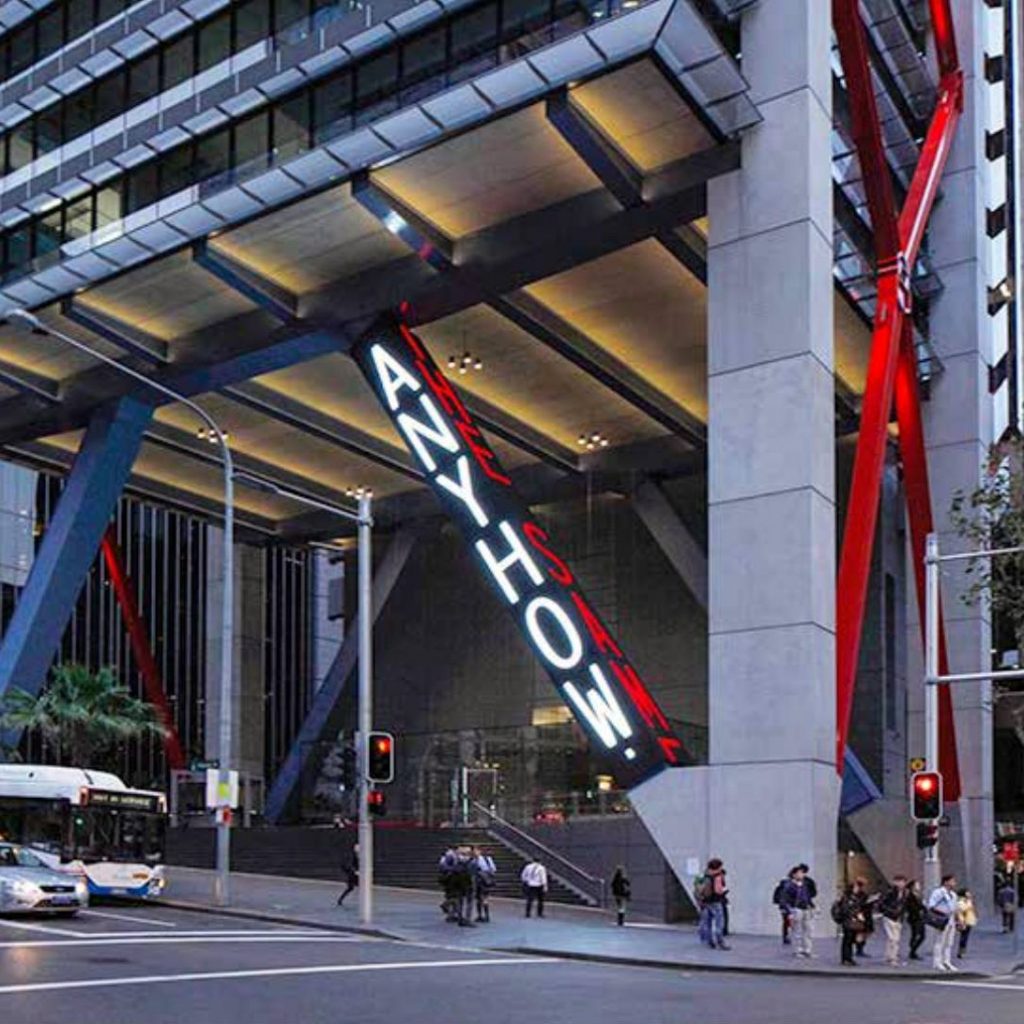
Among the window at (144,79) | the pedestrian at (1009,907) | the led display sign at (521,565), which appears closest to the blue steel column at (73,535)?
the window at (144,79)

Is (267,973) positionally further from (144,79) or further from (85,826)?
(144,79)

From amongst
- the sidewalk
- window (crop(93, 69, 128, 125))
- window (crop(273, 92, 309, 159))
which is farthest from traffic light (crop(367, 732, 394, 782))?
window (crop(93, 69, 128, 125))

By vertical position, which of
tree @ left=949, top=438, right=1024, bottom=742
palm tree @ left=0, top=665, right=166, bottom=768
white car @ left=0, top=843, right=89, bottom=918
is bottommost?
white car @ left=0, top=843, right=89, bottom=918

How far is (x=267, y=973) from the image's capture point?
869 inches

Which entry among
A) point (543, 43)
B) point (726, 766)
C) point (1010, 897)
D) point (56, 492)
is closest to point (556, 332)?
point (543, 43)

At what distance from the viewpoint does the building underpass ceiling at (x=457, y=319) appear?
120 ft

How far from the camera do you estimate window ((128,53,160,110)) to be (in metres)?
44.4

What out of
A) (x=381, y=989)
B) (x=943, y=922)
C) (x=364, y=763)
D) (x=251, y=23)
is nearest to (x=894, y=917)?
(x=943, y=922)

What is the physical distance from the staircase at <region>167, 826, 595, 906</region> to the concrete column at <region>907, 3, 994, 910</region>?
42.9 ft

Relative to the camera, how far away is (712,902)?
29.1 meters

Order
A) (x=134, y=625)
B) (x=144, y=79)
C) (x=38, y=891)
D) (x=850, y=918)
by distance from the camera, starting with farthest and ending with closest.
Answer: (x=134, y=625)
(x=144, y=79)
(x=38, y=891)
(x=850, y=918)

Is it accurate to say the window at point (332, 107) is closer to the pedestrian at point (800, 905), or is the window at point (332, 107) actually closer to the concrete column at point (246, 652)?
the pedestrian at point (800, 905)

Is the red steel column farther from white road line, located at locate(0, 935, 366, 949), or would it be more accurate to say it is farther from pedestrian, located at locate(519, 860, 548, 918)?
white road line, located at locate(0, 935, 366, 949)

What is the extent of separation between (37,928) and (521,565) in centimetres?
1447
